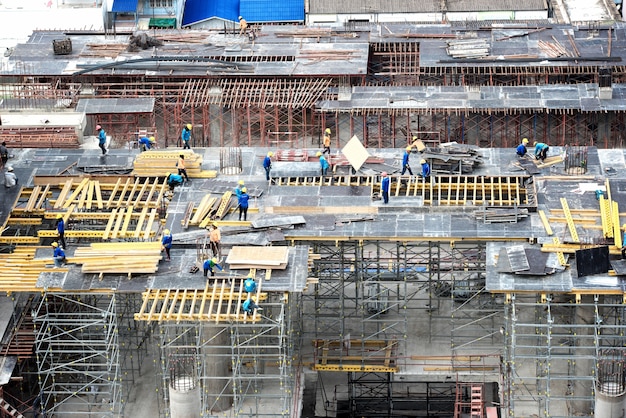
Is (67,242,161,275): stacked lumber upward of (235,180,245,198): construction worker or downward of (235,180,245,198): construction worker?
downward

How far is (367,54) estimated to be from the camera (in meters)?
125

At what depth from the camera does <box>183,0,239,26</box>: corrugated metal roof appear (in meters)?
143

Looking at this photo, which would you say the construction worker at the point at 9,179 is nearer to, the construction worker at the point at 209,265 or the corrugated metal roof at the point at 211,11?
the construction worker at the point at 209,265

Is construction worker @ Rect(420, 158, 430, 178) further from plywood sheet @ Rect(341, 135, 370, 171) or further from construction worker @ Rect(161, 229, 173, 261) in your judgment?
construction worker @ Rect(161, 229, 173, 261)

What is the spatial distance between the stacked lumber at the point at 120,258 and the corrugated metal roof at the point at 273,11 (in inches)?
1888

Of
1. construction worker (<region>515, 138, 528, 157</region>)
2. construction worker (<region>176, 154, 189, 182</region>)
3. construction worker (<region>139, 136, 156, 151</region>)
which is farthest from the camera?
construction worker (<region>139, 136, 156, 151</region>)

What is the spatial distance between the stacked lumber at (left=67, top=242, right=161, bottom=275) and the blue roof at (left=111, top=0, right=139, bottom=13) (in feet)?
159

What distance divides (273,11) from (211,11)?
501 centimetres

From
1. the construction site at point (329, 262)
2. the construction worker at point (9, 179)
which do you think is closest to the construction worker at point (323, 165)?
the construction site at point (329, 262)

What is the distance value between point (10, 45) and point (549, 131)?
43.9 meters

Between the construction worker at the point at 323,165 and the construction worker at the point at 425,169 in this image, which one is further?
the construction worker at the point at 323,165

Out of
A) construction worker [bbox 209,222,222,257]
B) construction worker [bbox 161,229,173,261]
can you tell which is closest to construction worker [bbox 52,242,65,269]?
construction worker [bbox 161,229,173,261]

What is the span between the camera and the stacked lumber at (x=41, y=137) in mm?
111438

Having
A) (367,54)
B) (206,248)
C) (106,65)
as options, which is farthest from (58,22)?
(206,248)
